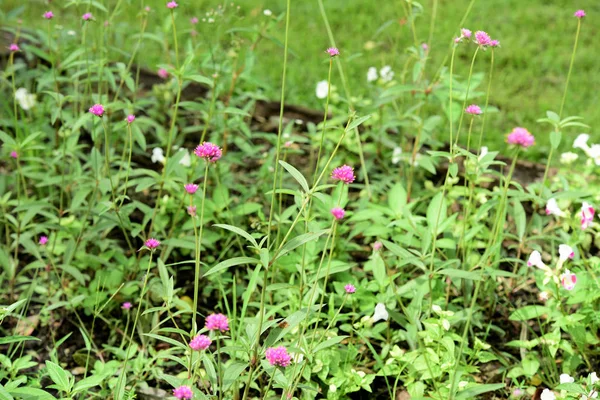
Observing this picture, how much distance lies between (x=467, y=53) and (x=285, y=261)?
2.57m

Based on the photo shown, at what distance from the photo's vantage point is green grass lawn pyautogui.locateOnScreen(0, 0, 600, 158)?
145 inches

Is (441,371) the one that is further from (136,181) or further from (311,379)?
(136,181)

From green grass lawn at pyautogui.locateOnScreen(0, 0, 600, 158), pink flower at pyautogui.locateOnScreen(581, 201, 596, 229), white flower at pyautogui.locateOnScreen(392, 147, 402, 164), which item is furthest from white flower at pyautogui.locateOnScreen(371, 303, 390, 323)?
green grass lawn at pyautogui.locateOnScreen(0, 0, 600, 158)

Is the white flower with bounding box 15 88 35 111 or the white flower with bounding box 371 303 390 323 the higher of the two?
the white flower with bounding box 15 88 35 111

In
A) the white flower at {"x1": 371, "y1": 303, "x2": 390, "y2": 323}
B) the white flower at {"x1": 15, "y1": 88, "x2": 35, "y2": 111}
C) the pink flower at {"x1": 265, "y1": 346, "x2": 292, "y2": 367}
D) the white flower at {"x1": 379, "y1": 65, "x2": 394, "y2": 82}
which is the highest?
the white flower at {"x1": 379, "y1": 65, "x2": 394, "y2": 82}

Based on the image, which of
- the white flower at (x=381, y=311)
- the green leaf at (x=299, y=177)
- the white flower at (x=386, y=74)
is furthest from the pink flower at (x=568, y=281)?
the white flower at (x=386, y=74)

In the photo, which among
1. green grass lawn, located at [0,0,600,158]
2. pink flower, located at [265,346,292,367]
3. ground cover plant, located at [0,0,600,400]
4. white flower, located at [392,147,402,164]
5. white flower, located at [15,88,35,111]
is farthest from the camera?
green grass lawn, located at [0,0,600,158]

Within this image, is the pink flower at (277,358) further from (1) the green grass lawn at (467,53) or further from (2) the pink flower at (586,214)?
(1) the green grass lawn at (467,53)

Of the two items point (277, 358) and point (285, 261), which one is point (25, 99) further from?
point (277, 358)

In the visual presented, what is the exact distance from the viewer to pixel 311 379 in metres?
1.85

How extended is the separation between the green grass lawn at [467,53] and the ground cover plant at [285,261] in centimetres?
73

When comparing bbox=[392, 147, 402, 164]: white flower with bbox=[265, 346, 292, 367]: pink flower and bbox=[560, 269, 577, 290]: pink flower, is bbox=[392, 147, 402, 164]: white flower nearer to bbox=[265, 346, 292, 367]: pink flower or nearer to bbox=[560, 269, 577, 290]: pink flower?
bbox=[560, 269, 577, 290]: pink flower

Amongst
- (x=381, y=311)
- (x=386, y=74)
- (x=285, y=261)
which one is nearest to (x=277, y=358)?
(x=381, y=311)

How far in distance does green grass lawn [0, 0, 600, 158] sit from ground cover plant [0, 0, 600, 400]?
2.41 ft
